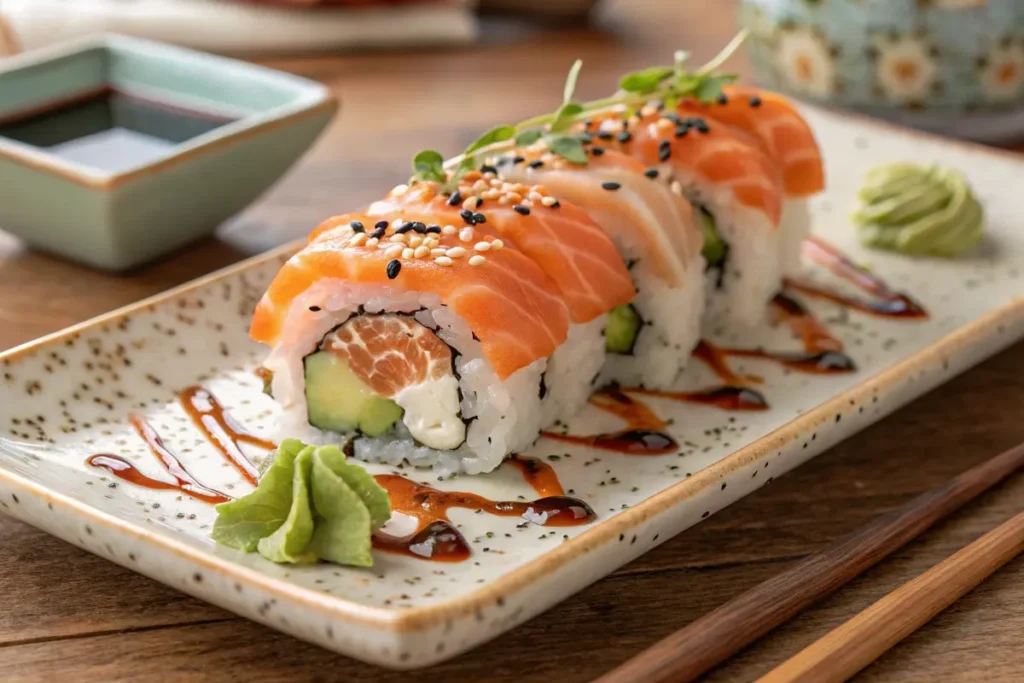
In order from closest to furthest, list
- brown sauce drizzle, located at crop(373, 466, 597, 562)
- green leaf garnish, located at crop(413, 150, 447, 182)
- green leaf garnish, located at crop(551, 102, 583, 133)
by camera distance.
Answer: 1. brown sauce drizzle, located at crop(373, 466, 597, 562)
2. green leaf garnish, located at crop(413, 150, 447, 182)
3. green leaf garnish, located at crop(551, 102, 583, 133)

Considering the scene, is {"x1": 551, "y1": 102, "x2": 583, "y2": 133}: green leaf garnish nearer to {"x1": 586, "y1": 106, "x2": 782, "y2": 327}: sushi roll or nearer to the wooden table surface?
{"x1": 586, "y1": 106, "x2": 782, "y2": 327}: sushi roll

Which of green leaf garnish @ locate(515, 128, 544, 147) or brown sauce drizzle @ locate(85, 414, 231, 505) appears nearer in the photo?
brown sauce drizzle @ locate(85, 414, 231, 505)

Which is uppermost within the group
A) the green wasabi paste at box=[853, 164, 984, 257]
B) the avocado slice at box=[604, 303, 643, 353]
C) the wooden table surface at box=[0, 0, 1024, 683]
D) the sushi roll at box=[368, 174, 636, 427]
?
the sushi roll at box=[368, 174, 636, 427]

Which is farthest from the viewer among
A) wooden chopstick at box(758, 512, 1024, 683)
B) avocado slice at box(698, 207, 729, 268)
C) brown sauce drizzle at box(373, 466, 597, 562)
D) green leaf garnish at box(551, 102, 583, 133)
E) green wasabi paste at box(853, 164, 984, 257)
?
green wasabi paste at box(853, 164, 984, 257)

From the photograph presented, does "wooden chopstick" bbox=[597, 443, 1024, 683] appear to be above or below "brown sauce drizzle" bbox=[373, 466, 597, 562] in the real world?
above

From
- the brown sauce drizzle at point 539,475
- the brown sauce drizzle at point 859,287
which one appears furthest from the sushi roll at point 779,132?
the brown sauce drizzle at point 539,475

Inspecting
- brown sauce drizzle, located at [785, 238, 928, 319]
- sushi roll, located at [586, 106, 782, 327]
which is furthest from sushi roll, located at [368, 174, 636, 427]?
brown sauce drizzle, located at [785, 238, 928, 319]

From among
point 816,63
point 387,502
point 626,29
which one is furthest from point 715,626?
point 626,29
